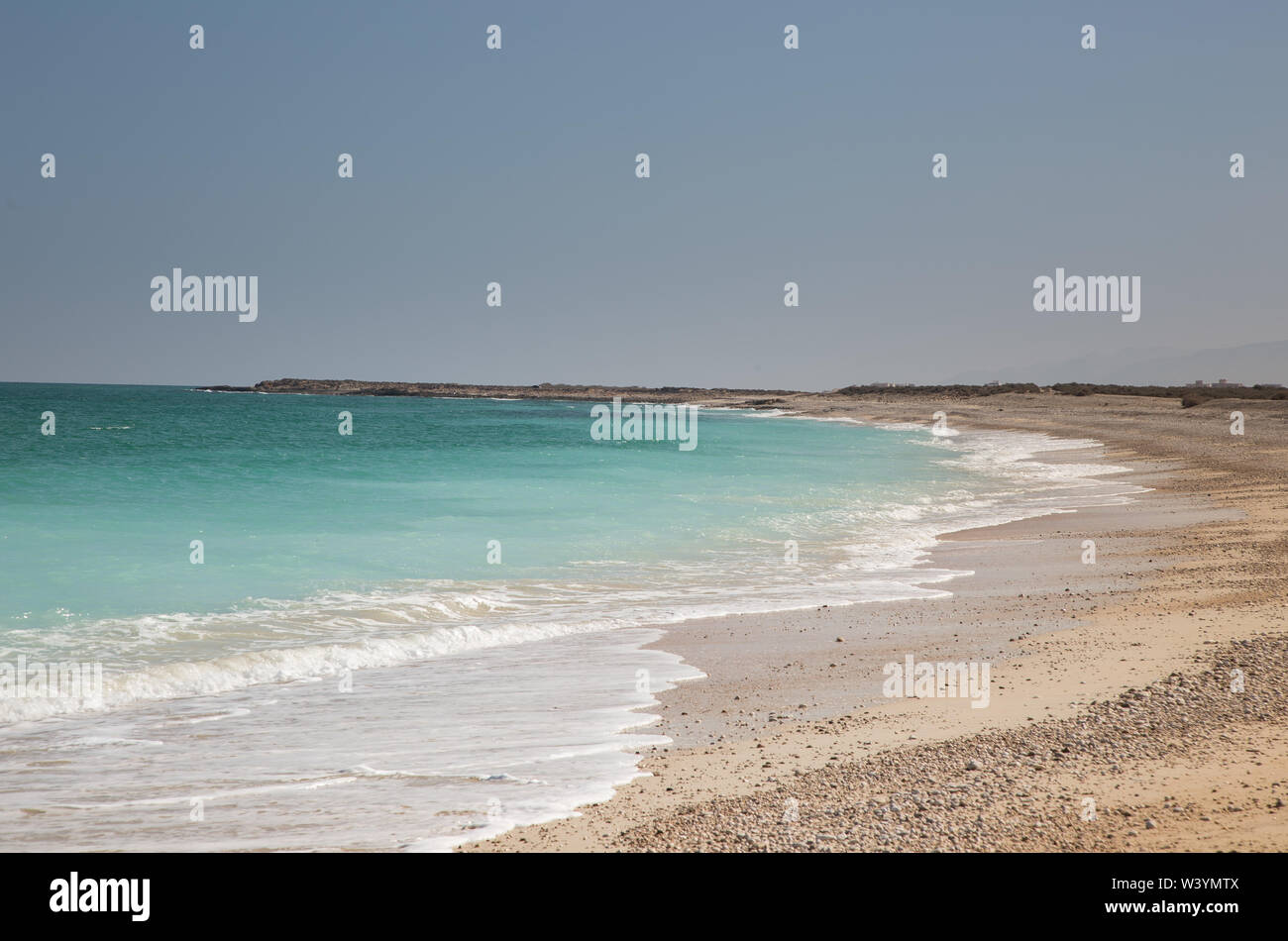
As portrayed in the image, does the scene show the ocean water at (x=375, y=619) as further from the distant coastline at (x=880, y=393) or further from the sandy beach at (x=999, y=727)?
the distant coastline at (x=880, y=393)

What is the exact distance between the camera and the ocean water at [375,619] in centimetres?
538

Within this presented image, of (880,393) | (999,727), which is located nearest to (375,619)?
(999,727)

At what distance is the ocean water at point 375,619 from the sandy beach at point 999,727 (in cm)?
65

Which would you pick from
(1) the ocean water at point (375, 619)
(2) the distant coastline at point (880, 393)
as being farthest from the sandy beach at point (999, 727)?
(2) the distant coastline at point (880, 393)

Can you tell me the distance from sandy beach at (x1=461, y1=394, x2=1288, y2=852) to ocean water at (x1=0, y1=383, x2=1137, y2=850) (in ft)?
2.14

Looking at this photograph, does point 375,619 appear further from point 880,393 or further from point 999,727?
point 880,393

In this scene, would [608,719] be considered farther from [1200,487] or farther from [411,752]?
[1200,487]

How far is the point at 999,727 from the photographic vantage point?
5891 millimetres

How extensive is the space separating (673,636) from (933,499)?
16.3m

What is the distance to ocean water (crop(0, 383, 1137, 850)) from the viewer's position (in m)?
5.38

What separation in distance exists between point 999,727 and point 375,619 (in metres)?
7.40

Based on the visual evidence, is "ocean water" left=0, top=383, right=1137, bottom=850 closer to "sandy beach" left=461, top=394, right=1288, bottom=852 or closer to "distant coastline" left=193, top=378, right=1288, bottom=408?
"sandy beach" left=461, top=394, right=1288, bottom=852

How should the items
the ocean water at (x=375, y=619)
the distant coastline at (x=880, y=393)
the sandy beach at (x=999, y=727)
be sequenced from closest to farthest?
the sandy beach at (x=999, y=727) < the ocean water at (x=375, y=619) < the distant coastline at (x=880, y=393)
